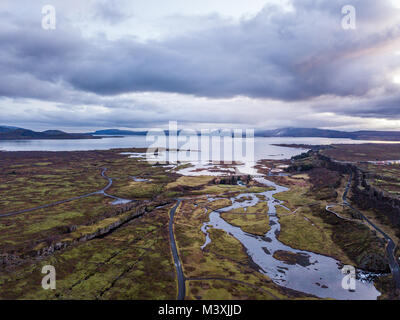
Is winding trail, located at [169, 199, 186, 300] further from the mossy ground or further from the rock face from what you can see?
the rock face

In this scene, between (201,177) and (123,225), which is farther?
(201,177)

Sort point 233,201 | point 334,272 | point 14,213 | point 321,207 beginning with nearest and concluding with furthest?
point 334,272
point 14,213
point 321,207
point 233,201

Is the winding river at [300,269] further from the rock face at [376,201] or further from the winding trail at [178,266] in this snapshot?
the rock face at [376,201]

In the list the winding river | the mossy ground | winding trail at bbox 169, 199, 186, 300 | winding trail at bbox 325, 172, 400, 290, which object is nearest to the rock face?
winding trail at bbox 325, 172, 400, 290

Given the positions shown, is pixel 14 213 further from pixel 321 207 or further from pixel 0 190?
pixel 321 207

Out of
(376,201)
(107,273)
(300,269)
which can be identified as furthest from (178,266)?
(376,201)

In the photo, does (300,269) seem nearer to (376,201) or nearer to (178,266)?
(178,266)
